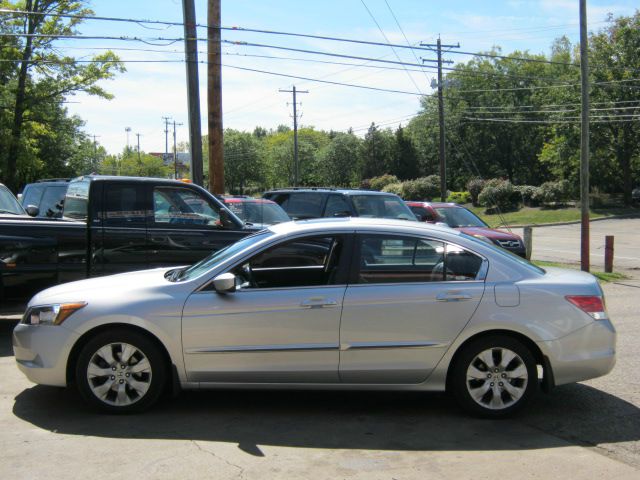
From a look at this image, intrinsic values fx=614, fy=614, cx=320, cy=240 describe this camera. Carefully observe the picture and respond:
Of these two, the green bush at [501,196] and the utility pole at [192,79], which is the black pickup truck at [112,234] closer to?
the utility pole at [192,79]

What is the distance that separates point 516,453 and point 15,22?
2889 cm

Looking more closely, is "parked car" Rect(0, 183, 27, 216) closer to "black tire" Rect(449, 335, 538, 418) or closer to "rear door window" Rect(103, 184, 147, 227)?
"rear door window" Rect(103, 184, 147, 227)

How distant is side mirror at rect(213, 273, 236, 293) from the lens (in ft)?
15.6

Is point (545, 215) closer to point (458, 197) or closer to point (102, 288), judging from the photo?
point (458, 197)

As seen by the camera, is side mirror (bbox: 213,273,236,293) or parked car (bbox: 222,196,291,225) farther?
parked car (bbox: 222,196,291,225)

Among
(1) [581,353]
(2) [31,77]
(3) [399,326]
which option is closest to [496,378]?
(1) [581,353]

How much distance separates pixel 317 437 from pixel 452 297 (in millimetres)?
1502

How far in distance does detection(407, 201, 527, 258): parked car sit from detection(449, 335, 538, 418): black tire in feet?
32.6

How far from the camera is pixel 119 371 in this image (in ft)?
15.8

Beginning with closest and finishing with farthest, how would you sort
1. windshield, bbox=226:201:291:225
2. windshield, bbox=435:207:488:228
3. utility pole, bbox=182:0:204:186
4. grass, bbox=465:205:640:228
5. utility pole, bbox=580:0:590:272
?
windshield, bbox=226:201:291:225 → utility pole, bbox=182:0:204:186 → utility pole, bbox=580:0:590:272 → windshield, bbox=435:207:488:228 → grass, bbox=465:205:640:228

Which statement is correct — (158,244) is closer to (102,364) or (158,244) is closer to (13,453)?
(102,364)

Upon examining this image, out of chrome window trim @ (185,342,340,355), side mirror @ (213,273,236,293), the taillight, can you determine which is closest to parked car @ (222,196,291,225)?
side mirror @ (213,273,236,293)

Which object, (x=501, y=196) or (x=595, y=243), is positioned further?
(x=501, y=196)

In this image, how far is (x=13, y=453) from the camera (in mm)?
4141
